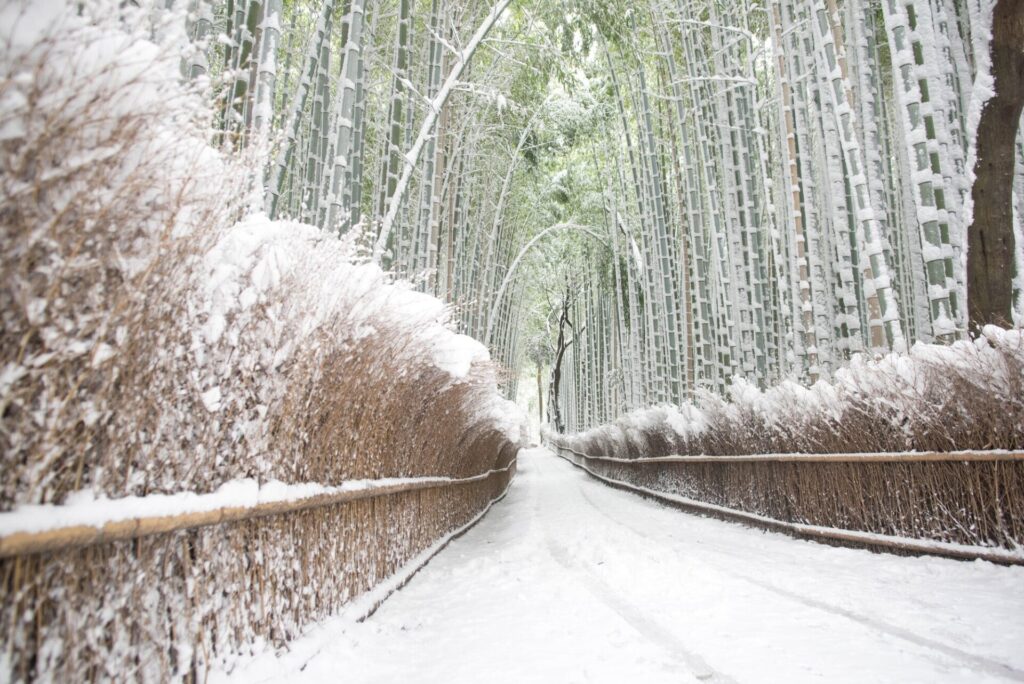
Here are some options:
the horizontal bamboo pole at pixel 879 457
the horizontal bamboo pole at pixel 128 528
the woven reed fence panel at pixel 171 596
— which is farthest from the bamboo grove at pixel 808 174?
the horizontal bamboo pole at pixel 128 528

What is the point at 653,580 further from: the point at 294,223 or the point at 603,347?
the point at 603,347

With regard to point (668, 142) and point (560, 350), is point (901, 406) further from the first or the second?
point (560, 350)

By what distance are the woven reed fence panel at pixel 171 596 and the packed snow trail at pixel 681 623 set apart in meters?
0.14

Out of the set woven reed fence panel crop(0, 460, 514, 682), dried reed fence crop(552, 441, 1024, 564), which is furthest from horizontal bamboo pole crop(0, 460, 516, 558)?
dried reed fence crop(552, 441, 1024, 564)

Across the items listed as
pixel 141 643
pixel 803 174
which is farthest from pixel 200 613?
pixel 803 174

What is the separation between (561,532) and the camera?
215 inches

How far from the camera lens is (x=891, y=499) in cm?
387

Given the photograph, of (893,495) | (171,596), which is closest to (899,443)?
(893,495)

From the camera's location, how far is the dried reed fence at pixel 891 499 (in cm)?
309

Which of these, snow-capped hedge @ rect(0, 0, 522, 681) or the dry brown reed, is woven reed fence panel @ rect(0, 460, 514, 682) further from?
the dry brown reed

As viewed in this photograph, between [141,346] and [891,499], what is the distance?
160 inches

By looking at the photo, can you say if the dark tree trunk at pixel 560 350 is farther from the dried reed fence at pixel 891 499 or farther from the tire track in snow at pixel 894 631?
the tire track in snow at pixel 894 631

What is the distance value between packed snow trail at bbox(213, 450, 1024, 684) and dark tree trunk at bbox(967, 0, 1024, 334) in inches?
61.9

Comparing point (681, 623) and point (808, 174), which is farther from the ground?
point (808, 174)
